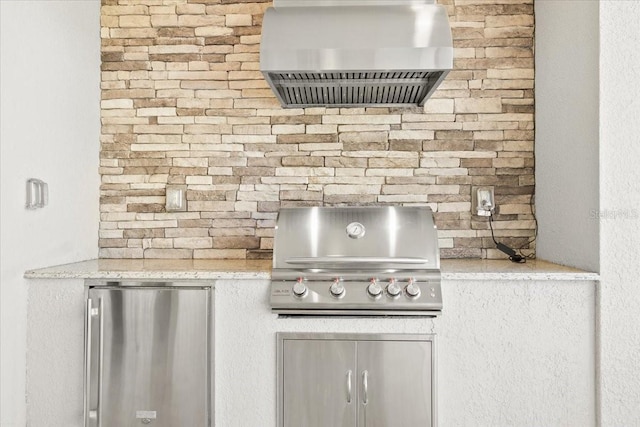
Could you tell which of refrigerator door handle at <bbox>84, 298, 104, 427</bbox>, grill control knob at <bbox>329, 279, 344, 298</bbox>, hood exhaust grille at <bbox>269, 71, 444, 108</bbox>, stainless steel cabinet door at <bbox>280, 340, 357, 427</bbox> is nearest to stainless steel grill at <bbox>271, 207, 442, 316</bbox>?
grill control knob at <bbox>329, 279, 344, 298</bbox>

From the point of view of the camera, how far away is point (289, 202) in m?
2.56

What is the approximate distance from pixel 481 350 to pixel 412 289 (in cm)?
37

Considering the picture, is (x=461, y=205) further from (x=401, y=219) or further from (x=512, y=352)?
(x=512, y=352)

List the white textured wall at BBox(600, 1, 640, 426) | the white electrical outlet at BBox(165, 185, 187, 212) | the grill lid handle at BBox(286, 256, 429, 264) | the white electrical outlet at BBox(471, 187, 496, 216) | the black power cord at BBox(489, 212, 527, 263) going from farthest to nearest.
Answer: the white electrical outlet at BBox(165, 185, 187, 212) < the white electrical outlet at BBox(471, 187, 496, 216) < the black power cord at BBox(489, 212, 527, 263) < the grill lid handle at BBox(286, 256, 429, 264) < the white textured wall at BBox(600, 1, 640, 426)

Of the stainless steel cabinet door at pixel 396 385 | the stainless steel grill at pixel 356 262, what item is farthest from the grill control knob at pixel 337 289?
the stainless steel cabinet door at pixel 396 385

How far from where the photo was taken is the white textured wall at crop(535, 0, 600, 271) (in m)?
1.96

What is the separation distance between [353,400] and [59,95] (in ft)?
6.11

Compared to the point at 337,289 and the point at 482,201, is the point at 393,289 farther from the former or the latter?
the point at 482,201

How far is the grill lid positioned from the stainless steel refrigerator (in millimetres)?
415

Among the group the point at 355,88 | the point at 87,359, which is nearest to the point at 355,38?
the point at 355,88

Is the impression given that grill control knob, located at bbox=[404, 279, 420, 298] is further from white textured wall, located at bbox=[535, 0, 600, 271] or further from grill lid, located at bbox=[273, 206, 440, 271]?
white textured wall, located at bbox=[535, 0, 600, 271]

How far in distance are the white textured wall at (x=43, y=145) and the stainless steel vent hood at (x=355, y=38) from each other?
0.98 meters

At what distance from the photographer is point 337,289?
1.90 meters

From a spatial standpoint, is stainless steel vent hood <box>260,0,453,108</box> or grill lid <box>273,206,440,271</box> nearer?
stainless steel vent hood <box>260,0,453,108</box>
